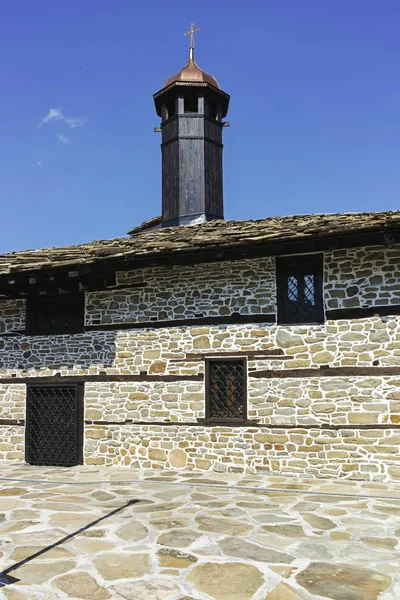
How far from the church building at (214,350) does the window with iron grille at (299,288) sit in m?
0.02

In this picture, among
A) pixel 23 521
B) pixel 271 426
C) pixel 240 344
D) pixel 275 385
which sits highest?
pixel 240 344

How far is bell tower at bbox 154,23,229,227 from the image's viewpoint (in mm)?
14109

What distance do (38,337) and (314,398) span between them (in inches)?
216

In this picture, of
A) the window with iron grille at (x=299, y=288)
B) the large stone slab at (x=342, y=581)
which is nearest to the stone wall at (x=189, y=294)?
the window with iron grille at (x=299, y=288)

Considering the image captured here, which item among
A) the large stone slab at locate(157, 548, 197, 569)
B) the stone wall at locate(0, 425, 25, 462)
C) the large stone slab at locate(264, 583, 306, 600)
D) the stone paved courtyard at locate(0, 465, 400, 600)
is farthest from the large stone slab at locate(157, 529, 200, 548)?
the stone wall at locate(0, 425, 25, 462)

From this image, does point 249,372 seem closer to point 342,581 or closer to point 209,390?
point 209,390

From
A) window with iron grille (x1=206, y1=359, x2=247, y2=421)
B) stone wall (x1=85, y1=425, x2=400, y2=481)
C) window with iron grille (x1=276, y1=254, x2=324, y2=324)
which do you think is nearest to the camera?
stone wall (x1=85, y1=425, x2=400, y2=481)

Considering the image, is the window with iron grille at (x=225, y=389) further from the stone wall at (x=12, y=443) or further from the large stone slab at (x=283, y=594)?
the large stone slab at (x=283, y=594)

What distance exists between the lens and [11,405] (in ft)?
32.8

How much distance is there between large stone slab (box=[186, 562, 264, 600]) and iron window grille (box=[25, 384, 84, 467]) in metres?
5.66

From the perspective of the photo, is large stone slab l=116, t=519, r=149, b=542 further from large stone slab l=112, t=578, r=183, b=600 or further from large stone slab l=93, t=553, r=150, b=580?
large stone slab l=112, t=578, r=183, b=600

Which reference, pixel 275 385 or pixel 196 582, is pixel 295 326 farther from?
pixel 196 582

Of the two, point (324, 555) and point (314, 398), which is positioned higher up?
point (314, 398)

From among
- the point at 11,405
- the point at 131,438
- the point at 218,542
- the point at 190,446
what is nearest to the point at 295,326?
the point at 190,446
